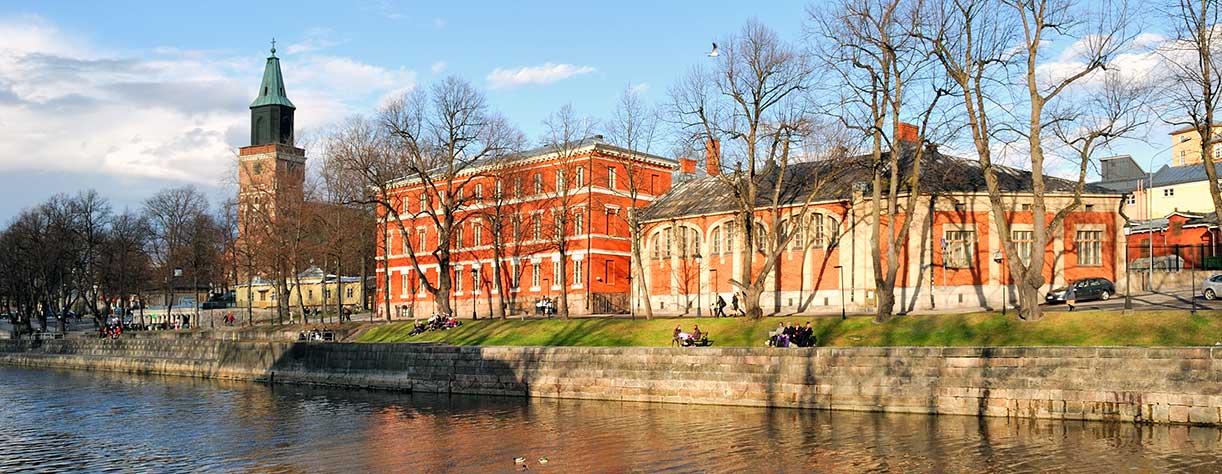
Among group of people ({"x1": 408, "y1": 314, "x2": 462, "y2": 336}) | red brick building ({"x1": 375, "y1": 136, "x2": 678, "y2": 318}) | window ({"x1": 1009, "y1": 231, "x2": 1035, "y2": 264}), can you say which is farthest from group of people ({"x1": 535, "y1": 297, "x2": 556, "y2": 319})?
window ({"x1": 1009, "y1": 231, "x2": 1035, "y2": 264})

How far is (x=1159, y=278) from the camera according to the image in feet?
187

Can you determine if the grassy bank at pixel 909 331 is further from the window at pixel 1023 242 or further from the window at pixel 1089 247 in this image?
the window at pixel 1089 247

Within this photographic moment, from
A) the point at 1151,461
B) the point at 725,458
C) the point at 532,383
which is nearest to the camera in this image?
the point at 1151,461

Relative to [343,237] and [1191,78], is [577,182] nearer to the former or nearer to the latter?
[343,237]

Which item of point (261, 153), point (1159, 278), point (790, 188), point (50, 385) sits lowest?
point (50, 385)

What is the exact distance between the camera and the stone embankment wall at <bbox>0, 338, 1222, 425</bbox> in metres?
30.8

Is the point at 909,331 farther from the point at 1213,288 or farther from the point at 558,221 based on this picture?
the point at 558,221

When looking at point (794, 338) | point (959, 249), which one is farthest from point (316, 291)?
point (794, 338)

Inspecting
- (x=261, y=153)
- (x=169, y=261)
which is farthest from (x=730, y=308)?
(x=261, y=153)

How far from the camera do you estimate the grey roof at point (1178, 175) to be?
98981 mm

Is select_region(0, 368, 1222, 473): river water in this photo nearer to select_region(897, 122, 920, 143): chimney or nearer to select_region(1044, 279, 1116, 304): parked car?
select_region(1044, 279, 1116, 304): parked car

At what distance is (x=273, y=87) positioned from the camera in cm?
13400

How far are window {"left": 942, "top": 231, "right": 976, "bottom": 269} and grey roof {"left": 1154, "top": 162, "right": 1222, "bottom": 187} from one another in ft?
171

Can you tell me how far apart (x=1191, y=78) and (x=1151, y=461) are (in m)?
15.8
